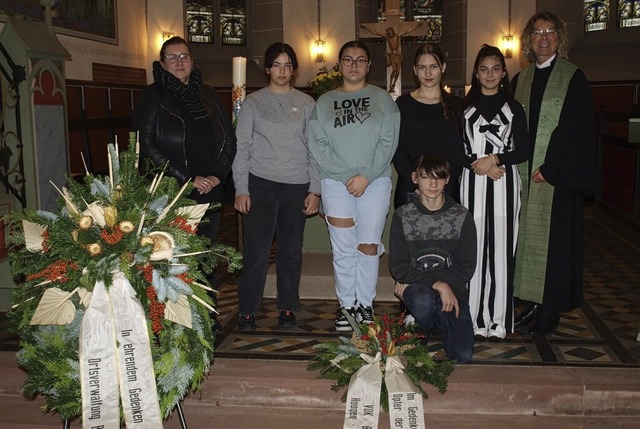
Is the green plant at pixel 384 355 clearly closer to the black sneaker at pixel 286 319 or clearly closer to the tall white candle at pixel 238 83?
the black sneaker at pixel 286 319

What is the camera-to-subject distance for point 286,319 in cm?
402

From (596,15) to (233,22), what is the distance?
6.65 m

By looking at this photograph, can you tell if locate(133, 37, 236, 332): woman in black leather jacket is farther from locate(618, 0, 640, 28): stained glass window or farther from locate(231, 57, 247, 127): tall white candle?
locate(618, 0, 640, 28): stained glass window

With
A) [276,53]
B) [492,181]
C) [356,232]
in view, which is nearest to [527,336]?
[492,181]

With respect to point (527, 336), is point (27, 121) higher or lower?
higher

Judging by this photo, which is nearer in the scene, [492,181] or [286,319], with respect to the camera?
[492,181]

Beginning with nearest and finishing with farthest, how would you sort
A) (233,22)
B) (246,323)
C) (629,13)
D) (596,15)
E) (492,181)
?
(492,181)
(246,323)
(629,13)
(596,15)
(233,22)

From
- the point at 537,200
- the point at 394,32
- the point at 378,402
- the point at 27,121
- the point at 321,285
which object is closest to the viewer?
the point at 378,402

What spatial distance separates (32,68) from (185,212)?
253 cm

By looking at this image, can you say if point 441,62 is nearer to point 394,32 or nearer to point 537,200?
point 537,200

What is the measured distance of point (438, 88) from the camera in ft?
12.0

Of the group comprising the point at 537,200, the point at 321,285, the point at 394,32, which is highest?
the point at 394,32

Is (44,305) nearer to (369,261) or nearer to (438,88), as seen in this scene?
(369,261)

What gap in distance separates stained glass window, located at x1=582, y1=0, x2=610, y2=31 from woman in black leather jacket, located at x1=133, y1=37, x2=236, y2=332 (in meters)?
10.9
